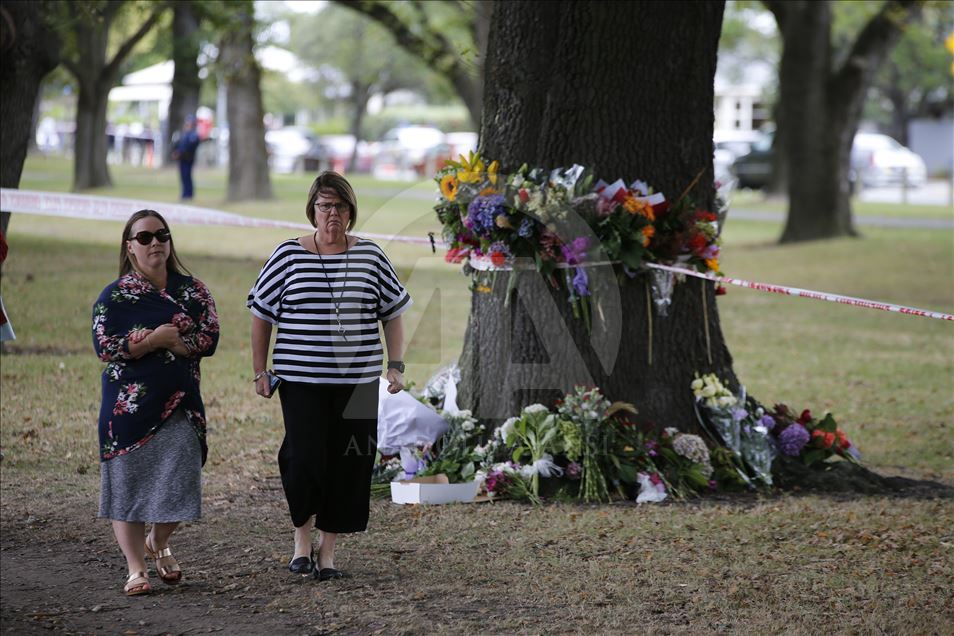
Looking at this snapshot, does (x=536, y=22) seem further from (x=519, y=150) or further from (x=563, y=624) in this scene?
(x=563, y=624)

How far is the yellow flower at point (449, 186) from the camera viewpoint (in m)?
7.54

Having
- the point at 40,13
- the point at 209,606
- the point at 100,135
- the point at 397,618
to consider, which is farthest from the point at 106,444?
the point at 100,135

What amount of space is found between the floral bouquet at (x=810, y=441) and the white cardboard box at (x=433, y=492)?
2.01 metres

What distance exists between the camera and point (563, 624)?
5.19 meters

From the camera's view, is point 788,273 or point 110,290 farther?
point 788,273

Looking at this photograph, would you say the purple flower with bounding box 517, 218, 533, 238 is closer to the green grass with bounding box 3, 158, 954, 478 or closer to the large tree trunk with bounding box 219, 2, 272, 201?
the green grass with bounding box 3, 158, 954, 478

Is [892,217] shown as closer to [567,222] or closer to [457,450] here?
[567,222]

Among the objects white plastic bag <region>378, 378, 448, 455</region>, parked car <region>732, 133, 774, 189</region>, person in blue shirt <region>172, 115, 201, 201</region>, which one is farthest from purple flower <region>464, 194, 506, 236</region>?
parked car <region>732, 133, 774, 189</region>

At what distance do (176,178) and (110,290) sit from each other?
33450 mm

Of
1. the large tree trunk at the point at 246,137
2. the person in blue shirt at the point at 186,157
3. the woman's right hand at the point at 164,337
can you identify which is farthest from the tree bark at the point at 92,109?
the woman's right hand at the point at 164,337

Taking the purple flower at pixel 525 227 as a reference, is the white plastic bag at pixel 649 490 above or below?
below

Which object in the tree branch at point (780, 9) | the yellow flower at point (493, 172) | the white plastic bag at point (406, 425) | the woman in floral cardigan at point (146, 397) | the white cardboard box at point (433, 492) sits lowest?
the white cardboard box at point (433, 492)

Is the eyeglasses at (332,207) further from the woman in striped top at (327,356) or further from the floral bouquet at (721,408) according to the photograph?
the floral bouquet at (721,408)

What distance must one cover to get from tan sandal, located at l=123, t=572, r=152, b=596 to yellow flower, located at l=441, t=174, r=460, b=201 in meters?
2.96
